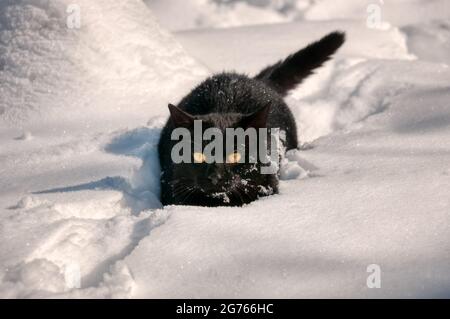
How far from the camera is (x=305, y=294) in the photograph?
5.08 feet

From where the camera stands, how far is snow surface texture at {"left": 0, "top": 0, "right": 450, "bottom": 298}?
164 cm

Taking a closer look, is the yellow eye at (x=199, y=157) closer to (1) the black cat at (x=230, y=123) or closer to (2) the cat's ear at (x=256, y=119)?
(1) the black cat at (x=230, y=123)

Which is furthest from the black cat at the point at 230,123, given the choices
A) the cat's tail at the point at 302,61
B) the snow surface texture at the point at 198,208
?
the snow surface texture at the point at 198,208

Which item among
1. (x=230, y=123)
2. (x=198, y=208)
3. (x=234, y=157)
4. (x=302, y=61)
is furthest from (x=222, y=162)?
(x=302, y=61)

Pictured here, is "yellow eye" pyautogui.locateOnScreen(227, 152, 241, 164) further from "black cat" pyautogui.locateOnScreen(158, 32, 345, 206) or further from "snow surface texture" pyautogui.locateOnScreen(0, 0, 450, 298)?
"snow surface texture" pyautogui.locateOnScreen(0, 0, 450, 298)

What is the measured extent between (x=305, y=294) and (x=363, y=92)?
2569mm

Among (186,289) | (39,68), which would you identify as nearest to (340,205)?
(186,289)

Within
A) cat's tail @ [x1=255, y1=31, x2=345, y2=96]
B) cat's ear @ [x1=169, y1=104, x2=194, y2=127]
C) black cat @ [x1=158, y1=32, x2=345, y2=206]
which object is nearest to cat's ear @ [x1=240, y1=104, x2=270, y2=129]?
black cat @ [x1=158, y1=32, x2=345, y2=206]

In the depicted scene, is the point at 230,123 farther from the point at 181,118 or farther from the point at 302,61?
the point at 302,61

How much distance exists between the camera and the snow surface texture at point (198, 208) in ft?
5.37

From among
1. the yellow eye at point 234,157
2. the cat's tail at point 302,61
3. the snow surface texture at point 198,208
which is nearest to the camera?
the snow surface texture at point 198,208
